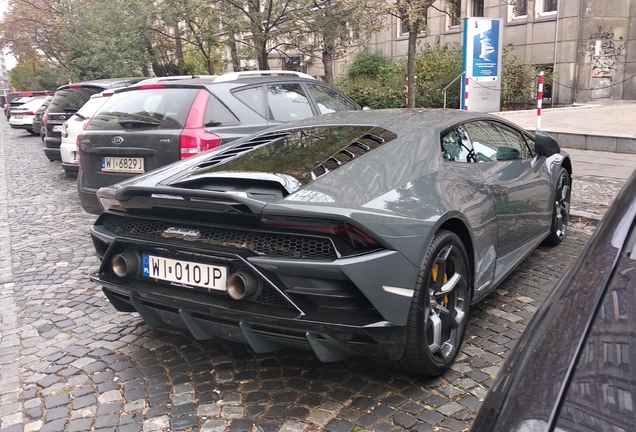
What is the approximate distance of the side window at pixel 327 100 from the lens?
21.8ft

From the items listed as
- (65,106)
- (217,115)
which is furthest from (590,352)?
(65,106)

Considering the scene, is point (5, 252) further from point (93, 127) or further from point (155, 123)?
point (155, 123)

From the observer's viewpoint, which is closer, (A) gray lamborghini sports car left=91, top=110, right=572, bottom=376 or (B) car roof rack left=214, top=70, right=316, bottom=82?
(A) gray lamborghini sports car left=91, top=110, right=572, bottom=376

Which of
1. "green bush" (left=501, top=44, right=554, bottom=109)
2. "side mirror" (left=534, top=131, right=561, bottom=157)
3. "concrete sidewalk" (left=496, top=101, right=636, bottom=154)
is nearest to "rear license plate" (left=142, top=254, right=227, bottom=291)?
"side mirror" (left=534, top=131, right=561, bottom=157)

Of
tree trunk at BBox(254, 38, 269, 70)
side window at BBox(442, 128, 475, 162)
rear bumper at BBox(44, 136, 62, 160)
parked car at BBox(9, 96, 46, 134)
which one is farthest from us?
parked car at BBox(9, 96, 46, 134)

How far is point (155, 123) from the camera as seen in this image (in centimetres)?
555

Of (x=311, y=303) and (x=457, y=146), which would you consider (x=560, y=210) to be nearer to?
(x=457, y=146)

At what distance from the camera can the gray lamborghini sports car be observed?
2.60m

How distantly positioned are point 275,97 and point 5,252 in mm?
3274

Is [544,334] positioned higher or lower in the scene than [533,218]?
higher

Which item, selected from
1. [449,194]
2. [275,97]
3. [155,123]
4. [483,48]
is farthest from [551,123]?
[449,194]

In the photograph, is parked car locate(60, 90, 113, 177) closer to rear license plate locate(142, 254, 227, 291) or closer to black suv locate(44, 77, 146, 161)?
black suv locate(44, 77, 146, 161)

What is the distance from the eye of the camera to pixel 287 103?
626cm

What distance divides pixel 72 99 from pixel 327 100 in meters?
6.52
